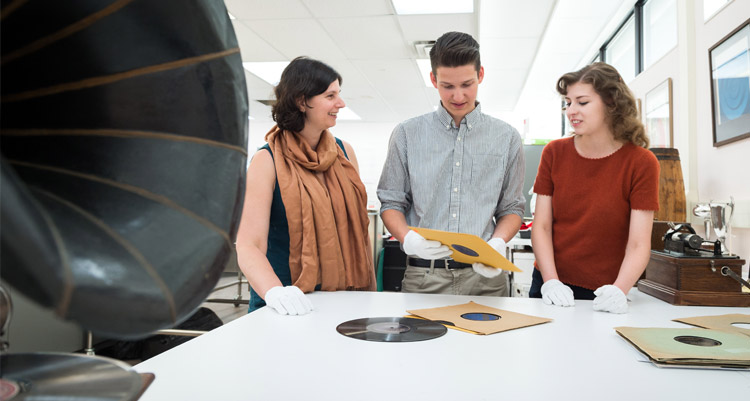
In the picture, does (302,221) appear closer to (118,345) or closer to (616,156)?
(616,156)

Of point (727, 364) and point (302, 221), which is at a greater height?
point (302, 221)

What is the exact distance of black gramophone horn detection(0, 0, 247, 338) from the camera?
35 cm

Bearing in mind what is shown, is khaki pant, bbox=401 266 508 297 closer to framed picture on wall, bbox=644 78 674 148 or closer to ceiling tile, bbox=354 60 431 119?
framed picture on wall, bbox=644 78 674 148

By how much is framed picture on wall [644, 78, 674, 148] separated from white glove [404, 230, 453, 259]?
Answer: 9.51 feet

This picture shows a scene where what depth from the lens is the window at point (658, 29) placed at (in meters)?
3.72

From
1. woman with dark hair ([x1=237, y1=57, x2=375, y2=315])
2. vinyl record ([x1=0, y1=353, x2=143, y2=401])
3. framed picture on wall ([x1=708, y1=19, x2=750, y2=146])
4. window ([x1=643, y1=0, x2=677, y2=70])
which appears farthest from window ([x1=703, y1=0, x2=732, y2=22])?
vinyl record ([x1=0, y1=353, x2=143, y2=401])

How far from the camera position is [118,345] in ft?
9.42

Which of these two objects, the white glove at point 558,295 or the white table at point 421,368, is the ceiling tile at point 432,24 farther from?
the white table at point 421,368

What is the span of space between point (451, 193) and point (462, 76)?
399mm

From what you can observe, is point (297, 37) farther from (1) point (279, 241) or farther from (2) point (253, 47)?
(1) point (279, 241)

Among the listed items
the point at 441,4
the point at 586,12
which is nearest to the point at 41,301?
the point at 441,4

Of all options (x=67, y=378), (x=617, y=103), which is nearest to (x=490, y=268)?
(x=617, y=103)

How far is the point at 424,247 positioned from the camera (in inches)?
58.5

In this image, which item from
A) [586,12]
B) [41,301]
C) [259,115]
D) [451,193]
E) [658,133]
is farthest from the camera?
[259,115]
